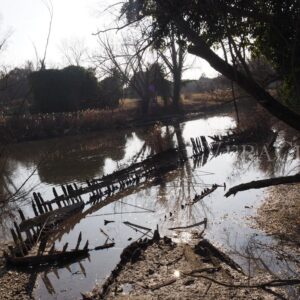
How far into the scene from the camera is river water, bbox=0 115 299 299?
8867mm

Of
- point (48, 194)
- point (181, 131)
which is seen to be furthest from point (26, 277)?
point (181, 131)

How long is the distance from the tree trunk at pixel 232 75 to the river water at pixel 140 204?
11.3 ft

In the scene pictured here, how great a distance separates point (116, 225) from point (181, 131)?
922 inches

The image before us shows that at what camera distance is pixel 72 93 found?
42.6 meters

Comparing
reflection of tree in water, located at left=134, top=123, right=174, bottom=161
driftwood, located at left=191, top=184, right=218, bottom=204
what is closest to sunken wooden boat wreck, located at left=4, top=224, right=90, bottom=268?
driftwood, located at left=191, top=184, right=218, bottom=204

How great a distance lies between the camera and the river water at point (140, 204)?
8.87m

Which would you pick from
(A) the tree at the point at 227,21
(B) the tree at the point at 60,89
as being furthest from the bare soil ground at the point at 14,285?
(B) the tree at the point at 60,89

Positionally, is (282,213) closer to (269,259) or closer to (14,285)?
(269,259)

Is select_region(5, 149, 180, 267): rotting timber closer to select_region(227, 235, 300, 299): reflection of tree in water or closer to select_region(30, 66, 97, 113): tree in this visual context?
select_region(227, 235, 300, 299): reflection of tree in water

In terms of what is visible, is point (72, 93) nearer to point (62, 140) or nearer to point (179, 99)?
point (62, 140)

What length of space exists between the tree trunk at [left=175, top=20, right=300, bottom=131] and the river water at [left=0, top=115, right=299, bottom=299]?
3437mm

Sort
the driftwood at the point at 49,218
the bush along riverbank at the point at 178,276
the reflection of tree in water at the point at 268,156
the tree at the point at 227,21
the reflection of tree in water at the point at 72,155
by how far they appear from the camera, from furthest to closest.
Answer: the reflection of tree in water at the point at 72,155
the reflection of tree in water at the point at 268,156
the driftwood at the point at 49,218
the bush along riverbank at the point at 178,276
the tree at the point at 227,21

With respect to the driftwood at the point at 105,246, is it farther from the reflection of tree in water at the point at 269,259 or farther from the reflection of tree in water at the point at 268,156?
the reflection of tree in water at the point at 268,156

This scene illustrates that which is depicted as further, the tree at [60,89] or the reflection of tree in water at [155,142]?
the tree at [60,89]
